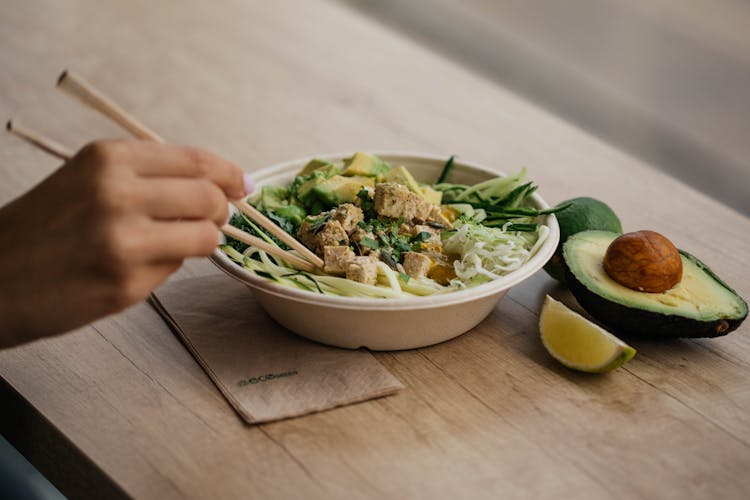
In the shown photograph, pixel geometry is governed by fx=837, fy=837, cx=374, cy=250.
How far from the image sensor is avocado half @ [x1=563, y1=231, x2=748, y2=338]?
4.67 feet

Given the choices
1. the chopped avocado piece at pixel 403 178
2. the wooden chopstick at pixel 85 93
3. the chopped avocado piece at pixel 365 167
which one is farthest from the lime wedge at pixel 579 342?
the wooden chopstick at pixel 85 93

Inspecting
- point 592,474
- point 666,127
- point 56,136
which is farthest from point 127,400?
point 666,127

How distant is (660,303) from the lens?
1.45 metres

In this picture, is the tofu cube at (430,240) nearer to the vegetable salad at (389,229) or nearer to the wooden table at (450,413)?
the vegetable salad at (389,229)

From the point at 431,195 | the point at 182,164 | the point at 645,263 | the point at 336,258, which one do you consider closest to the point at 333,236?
the point at 336,258

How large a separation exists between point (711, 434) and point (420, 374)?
473 mm

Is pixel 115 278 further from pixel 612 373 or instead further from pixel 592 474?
pixel 612 373

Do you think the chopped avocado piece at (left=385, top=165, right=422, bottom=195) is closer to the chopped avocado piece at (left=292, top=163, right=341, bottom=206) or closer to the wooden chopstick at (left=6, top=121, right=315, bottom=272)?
the chopped avocado piece at (left=292, top=163, right=341, bottom=206)

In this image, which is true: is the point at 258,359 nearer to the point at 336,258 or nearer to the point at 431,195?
the point at 336,258

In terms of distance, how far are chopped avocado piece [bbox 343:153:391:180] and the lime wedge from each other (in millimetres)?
461

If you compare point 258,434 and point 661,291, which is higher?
point 661,291

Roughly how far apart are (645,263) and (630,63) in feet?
13.0

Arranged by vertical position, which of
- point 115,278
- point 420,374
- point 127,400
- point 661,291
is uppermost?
point 661,291

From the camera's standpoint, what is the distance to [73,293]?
104 centimetres
